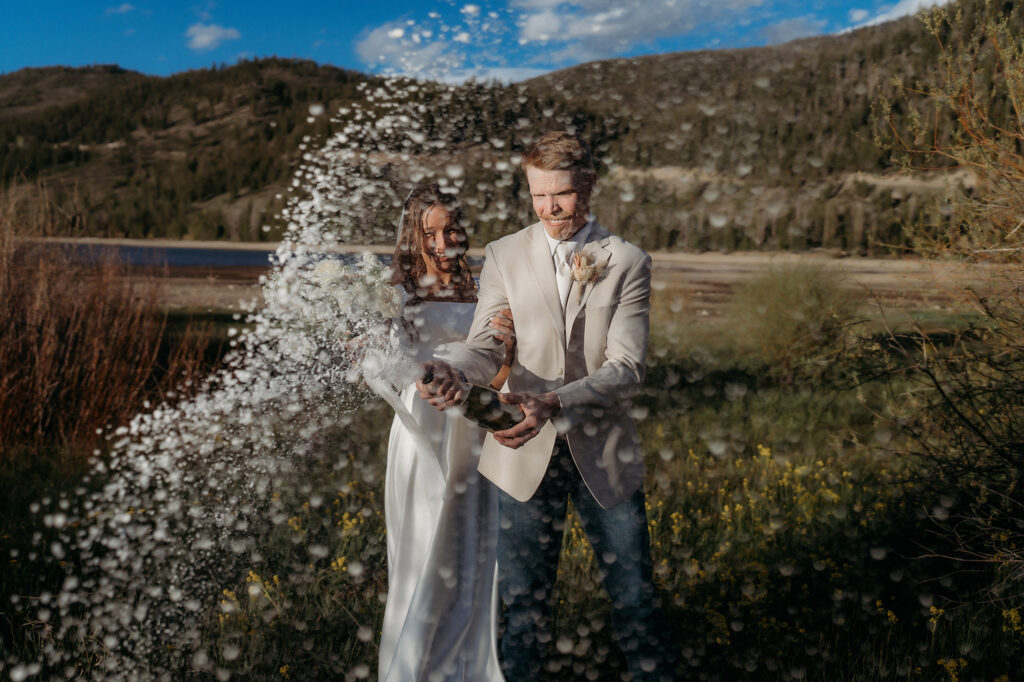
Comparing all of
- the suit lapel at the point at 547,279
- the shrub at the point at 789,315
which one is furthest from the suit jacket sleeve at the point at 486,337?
the shrub at the point at 789,315

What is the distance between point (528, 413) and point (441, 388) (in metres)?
0.25

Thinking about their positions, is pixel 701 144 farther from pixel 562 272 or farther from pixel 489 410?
pixel 489 410

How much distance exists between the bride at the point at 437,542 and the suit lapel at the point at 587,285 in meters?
0.65

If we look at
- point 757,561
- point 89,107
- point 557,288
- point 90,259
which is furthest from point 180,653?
point 89,107

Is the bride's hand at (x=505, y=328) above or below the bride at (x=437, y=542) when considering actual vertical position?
above

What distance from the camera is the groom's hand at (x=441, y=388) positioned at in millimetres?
1813

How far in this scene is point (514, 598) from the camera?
7.70ft

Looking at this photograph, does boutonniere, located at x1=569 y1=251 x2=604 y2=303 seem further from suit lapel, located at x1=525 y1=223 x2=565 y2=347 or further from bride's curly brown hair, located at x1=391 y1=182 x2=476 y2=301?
bride's curly brown hair, located at x1=391 y1=182 x2=476 y2=301

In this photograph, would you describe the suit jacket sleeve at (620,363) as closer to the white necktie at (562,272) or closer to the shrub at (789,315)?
the white necktie at (562,272)

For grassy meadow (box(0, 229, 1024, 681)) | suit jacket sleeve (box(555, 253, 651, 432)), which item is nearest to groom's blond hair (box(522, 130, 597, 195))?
suit jacket sleeve (box(555, 253, 651, 432))

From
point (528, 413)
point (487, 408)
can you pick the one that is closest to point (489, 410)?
point (487, 408)

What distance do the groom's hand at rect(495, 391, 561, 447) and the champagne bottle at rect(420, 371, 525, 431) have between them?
0.6 inches

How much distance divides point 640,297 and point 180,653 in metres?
2.69

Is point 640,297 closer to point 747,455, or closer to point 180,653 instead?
point 180,653
